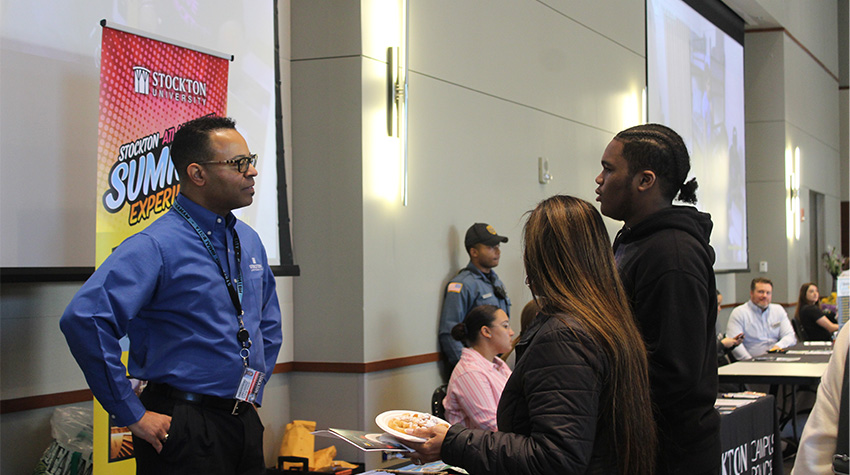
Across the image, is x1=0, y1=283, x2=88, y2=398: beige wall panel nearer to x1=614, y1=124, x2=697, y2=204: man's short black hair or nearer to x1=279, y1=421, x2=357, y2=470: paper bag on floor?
x1=279, y1=421, x2=357, y2=470: paper bag on floor

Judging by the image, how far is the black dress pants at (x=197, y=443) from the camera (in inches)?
84.5

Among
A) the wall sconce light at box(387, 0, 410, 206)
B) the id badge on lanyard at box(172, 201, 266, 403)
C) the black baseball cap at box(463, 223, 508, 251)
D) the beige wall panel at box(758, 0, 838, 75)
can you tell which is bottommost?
the id badge on lanyard at box(172, 201, 266, 403)

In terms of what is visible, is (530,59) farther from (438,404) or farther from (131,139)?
(131,139)

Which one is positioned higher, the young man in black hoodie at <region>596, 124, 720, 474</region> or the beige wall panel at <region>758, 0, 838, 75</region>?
the beige wall panel at <region>758, 0, 838, 75</region>

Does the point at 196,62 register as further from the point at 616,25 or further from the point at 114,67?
the point at 616,25

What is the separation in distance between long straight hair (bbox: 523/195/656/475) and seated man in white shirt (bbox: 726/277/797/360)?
6314 mm

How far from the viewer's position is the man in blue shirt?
6.85ft

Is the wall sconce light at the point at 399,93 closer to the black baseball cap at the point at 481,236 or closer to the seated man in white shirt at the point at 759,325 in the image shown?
the black baseball cap at the point at 481,236

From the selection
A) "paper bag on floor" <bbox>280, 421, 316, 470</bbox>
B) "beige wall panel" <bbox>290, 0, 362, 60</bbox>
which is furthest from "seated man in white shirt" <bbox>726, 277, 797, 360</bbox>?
"beige wall panel" <bbox>290, 0, 362, 60</bbox>

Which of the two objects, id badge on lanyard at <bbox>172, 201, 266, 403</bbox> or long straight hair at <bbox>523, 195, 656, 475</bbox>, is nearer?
long straight hair at <bbox>523, 195, 656, 475</bbox>

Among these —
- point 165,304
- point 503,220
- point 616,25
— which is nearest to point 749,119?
point 616,25

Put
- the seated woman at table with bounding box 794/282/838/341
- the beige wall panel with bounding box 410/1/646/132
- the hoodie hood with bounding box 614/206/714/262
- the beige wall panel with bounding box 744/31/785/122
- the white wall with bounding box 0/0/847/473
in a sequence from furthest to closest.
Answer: the beige wall panel with bounding box 744/31/785/122 < the seated woman at table with bounding box 794/282/838/341 < the beige wall panel with bounding box 410/1/646/132 < the white wall with bounding box 0/0/847/473 < the hoodie hood with bounding box 614/206/714/262

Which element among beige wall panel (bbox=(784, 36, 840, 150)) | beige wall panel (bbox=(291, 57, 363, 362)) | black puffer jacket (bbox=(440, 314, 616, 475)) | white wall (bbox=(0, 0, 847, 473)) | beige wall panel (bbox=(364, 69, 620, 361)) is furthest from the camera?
beige wall panel (bbox=(784, 36, 840, 150))

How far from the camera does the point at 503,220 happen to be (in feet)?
18.2
